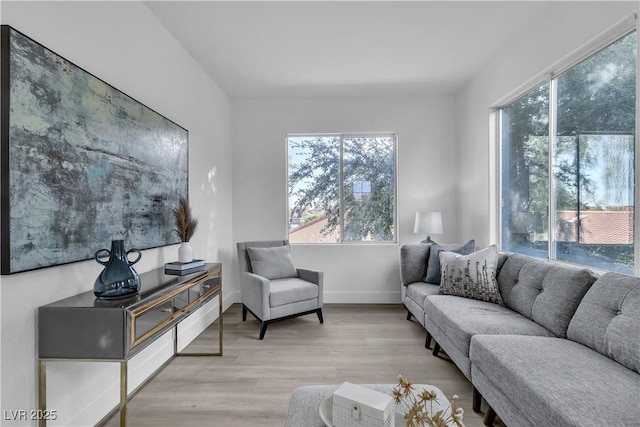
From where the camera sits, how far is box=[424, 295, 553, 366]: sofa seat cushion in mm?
1920

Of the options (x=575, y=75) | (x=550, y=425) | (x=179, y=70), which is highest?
(x=179, y=70)

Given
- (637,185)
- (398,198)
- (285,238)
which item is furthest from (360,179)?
(637,185)

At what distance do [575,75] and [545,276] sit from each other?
142 cm

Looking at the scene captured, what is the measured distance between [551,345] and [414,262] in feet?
5.58

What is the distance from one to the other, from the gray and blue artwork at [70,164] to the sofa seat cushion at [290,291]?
1248mm

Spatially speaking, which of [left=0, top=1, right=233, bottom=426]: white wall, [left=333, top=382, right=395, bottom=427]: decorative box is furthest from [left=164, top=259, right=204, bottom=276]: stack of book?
[left=333, top=382, right=395, bottom=427]: decorative box

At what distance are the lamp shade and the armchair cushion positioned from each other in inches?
61.0

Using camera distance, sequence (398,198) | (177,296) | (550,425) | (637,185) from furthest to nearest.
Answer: (398,198) → (177,296) → (637,185) → (550,425)

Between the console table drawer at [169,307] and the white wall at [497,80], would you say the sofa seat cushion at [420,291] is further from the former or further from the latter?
the console table drawer at [169,307]

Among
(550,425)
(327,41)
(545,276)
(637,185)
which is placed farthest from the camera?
(327,41)

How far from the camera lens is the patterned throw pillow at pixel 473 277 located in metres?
2.50

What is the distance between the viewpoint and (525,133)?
2785mm

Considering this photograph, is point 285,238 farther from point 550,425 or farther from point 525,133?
point 550,425

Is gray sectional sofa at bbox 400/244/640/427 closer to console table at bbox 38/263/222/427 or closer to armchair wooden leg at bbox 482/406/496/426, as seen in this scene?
armchair wooden leg at bbox 482/406/496/426
